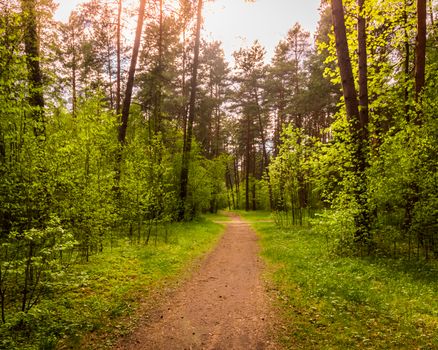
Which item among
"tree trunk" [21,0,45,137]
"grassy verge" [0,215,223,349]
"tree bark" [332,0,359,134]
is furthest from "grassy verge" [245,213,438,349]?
"tree trunk" [21,0,45,137]

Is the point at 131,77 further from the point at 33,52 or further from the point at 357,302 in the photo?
the point at 357,302

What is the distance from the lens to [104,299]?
636 centimetres

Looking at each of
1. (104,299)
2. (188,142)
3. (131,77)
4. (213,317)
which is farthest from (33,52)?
(188,142)

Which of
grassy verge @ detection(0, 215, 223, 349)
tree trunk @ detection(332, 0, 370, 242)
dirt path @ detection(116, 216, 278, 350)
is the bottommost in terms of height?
dirt path @ detection(116, 216, 278, 350)

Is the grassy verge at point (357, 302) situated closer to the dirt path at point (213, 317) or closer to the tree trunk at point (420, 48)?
the dirt path at point (213, 317)

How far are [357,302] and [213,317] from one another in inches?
124

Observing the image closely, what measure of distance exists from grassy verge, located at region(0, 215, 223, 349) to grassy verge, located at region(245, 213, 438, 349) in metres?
3.17

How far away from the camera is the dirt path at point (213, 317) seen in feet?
16.1

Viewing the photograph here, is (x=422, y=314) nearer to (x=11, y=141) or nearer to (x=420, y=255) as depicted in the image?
(x=420, y=255)

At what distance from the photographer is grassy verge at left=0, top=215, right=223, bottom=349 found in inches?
187

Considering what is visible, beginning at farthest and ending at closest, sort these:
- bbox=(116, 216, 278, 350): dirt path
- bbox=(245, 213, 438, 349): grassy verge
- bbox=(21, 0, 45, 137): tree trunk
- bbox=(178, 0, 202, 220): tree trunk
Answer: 1. bbox=(178, 0, 202, 220): tree trunk
2. bbox=(21, 0, 45, 137): tree trunk
3. bbox=(116, 216, 278, 350): dirt path
4. bbox=(245, 213, 438, 349): grassy verge

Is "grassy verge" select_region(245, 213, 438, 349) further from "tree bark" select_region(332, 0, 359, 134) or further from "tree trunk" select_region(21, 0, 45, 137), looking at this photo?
"tree trunk" select_region(21, 0, 45, 137)

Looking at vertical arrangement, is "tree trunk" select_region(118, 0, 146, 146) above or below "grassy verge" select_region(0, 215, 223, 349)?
above

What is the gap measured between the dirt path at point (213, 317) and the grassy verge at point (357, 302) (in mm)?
522
